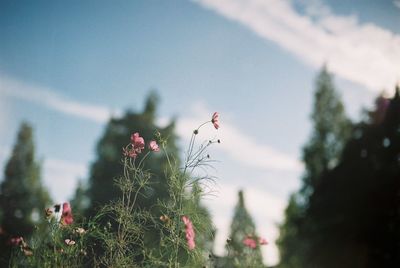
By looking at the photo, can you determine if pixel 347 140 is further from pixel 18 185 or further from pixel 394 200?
pixel 18 185

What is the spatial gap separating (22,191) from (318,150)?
59.0 feet

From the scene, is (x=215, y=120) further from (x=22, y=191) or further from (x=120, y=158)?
(x=22, y=191)

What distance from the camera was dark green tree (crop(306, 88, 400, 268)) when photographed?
12.6m

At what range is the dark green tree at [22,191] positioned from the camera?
57.6 ft

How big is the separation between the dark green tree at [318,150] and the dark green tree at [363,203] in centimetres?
96

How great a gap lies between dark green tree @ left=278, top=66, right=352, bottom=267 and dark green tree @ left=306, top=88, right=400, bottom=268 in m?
0.96

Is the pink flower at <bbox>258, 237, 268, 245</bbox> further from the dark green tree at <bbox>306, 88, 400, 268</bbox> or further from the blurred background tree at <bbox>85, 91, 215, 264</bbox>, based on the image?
the dark green tree at <bbox>306, 88, 400, 268</bbox>

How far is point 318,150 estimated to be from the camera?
18.5m

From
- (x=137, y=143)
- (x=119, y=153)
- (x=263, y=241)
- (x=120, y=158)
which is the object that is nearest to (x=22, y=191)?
(x=119, y=153)

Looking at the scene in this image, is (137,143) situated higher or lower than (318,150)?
lower

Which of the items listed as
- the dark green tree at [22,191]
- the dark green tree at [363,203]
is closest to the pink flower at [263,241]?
the dark green tree at [363,203]

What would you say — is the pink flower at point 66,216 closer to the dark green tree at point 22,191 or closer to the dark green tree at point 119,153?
the dark green tree at point 119,153

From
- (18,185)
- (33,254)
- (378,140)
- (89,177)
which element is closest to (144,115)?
(89,177)

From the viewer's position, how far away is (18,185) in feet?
61.1
